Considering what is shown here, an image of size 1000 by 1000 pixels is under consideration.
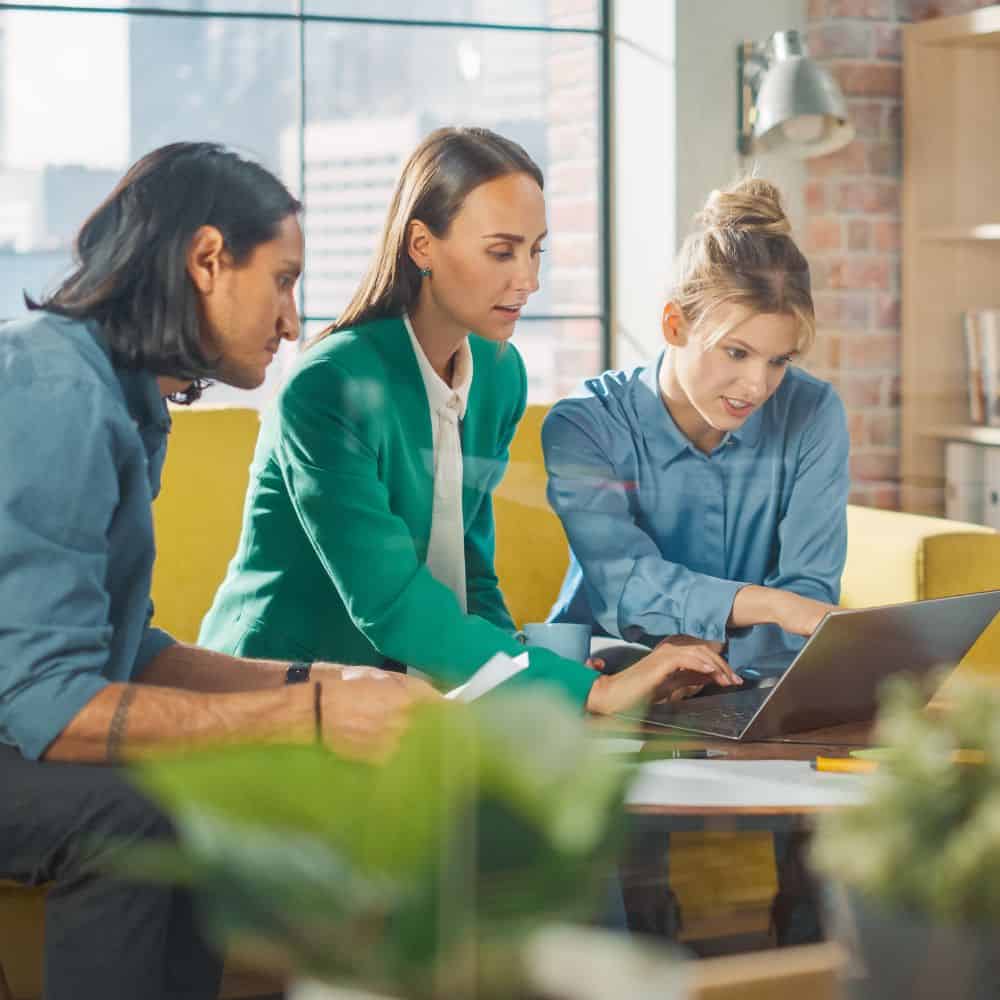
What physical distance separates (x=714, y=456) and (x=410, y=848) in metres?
1.47

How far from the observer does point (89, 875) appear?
1307 millimetres

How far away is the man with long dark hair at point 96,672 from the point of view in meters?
1.28

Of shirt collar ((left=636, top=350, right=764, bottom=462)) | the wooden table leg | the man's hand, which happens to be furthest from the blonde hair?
the wooden table leg

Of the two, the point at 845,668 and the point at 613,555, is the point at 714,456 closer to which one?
the point at 613,555

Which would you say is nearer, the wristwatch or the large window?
the wristwatch

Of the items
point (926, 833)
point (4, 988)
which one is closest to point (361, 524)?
point (4, 988)

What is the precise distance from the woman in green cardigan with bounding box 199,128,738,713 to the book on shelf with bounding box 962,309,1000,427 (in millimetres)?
1740

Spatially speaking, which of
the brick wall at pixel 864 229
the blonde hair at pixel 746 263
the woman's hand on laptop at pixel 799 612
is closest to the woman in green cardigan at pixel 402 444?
the blonde hair at pixel 746 263

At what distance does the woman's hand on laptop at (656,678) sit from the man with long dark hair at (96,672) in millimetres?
207

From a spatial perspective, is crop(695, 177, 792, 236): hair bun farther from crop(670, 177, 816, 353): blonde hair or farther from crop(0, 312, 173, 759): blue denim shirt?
crop(0, 312, 173, 759): blue denim shirt

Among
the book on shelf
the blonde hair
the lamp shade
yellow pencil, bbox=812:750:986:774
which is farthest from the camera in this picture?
A: the book on shelf

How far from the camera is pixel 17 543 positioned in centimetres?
128

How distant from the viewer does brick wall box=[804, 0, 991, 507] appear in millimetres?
3455

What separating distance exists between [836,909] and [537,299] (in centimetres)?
301
